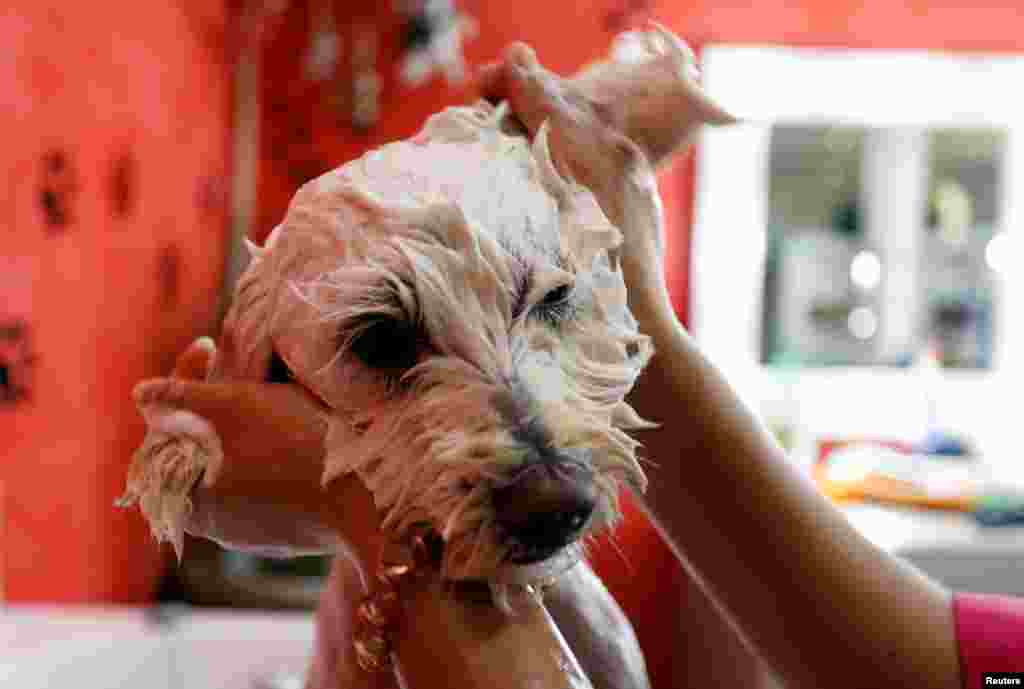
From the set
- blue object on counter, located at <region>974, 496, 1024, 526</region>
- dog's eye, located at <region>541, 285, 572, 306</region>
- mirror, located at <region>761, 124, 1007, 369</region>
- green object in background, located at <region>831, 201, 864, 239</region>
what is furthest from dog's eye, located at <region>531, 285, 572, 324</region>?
green object in background, located at <region>831, 201, 864, 239</region>

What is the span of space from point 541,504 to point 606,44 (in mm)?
446

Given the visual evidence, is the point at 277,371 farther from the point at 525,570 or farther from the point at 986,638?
the point at 986,638

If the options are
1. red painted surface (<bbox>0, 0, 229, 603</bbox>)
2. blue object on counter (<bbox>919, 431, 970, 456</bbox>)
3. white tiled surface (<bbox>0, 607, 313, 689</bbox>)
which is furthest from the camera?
blue object on counter (<bbox>919, 431, 970, 456</bbox>)

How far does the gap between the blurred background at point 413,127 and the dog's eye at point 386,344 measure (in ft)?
0.32

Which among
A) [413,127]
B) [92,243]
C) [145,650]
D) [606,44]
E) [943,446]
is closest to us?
[413,127]

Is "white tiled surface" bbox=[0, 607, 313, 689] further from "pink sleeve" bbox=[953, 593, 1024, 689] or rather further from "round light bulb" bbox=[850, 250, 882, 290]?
"round light bulb" bbox=[850, 250, 882, 290]

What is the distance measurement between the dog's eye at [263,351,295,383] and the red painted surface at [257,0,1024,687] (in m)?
0.06

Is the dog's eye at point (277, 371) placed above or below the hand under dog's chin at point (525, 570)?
above

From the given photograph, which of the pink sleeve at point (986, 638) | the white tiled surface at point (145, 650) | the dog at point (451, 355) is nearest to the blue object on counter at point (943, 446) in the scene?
the white tiled surface at point (145, 650)

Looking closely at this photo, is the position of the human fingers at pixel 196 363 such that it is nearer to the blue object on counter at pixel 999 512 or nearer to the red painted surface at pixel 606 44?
the red painted surface at pixel 606 44

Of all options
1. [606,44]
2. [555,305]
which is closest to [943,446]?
[606,44]

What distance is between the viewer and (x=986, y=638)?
0.40 meters

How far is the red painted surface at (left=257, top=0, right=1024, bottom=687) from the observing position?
0.42m

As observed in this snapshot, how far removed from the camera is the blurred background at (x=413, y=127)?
951 millimetres
